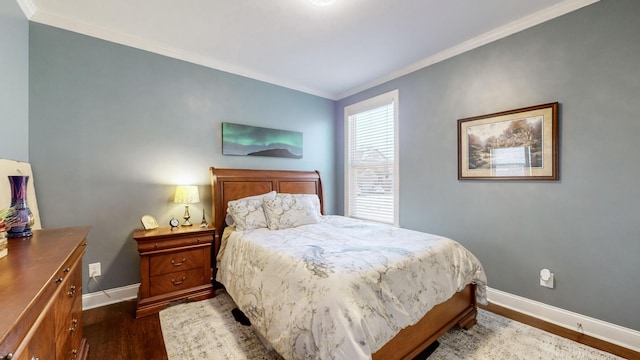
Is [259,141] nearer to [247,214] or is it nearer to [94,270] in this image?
[247,214]

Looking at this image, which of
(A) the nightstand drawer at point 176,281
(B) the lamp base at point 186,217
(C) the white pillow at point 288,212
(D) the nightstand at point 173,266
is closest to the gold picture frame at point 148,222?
Result: (D) the nightstand at point 173,266

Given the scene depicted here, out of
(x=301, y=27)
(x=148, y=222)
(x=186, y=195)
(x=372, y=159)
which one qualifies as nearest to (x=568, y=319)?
(x=372, y=159)

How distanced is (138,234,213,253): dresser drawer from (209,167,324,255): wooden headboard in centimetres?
21

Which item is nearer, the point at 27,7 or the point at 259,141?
the point at 27,7

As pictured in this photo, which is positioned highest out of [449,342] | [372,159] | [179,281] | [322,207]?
[372,159]

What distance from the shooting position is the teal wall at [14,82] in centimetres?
178

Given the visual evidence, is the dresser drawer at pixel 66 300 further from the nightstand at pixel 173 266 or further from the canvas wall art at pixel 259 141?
the canvas wall art at pixel 259 141

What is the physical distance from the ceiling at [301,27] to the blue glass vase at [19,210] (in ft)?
5.22

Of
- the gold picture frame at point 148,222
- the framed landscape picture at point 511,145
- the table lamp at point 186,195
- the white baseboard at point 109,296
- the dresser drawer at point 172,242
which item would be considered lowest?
the white baseboard at point 109,296

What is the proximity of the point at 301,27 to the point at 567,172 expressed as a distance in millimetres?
2678

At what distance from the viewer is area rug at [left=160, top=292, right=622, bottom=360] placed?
5.87 feet

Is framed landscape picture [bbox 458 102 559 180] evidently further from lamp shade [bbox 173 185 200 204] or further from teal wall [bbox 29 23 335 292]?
lamp shade [bbox 173 185 200 204]

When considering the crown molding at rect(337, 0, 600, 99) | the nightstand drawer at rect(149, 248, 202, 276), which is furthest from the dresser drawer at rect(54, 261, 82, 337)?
the crown molding at rect(337, 0, 600, 99)

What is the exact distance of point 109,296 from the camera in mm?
2510
